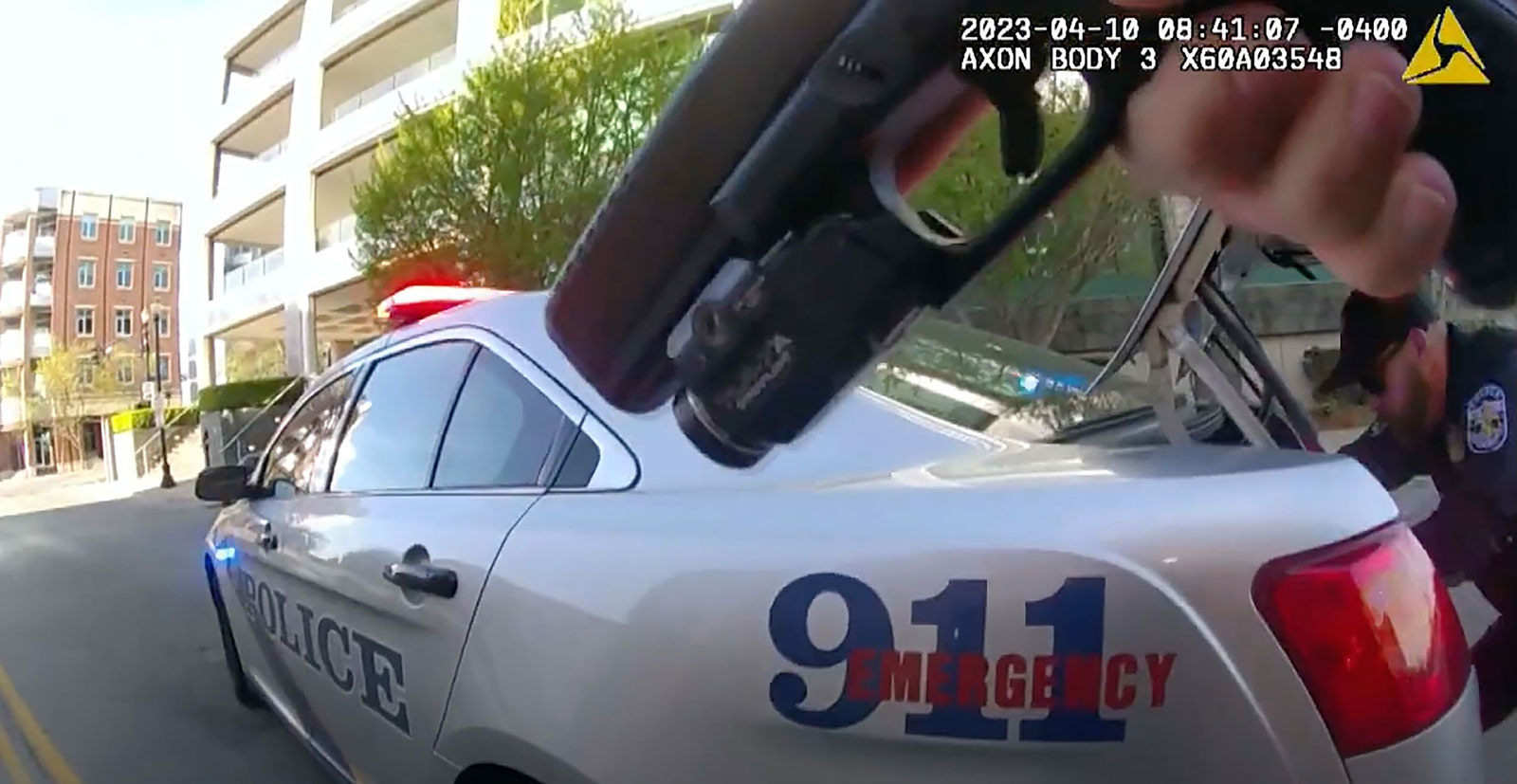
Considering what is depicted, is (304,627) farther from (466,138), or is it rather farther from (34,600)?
(466,138)

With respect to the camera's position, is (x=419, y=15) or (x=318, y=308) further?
(x=318, y=308)

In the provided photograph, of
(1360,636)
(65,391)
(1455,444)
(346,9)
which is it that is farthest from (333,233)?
(65,391)

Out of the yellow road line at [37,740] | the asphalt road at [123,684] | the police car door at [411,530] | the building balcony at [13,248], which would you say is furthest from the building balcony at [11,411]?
the police car door at [411,530]

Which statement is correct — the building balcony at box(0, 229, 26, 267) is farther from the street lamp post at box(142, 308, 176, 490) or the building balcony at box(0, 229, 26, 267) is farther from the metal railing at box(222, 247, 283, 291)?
the metal railing at box(222, 247, 283, 291)

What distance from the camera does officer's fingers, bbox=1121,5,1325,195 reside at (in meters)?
1.42

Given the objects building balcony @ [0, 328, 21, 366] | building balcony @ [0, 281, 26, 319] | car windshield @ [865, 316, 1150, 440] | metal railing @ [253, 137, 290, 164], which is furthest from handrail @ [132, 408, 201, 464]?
building balcony @ [0, 281, 26, 319]

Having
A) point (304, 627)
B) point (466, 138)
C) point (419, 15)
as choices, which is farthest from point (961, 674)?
point (419, 15)

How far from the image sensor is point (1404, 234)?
60.2 inches

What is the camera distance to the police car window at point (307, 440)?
10.3 feet

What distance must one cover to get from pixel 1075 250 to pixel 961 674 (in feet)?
2.93

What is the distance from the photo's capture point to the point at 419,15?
66.8 ft

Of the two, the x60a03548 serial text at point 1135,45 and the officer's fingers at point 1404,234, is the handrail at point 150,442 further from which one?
the officer's fingers at point 1404,234

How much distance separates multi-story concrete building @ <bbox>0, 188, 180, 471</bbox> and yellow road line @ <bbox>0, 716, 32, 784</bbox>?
54468 mm

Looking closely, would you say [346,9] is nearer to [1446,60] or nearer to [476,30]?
[476,30]
